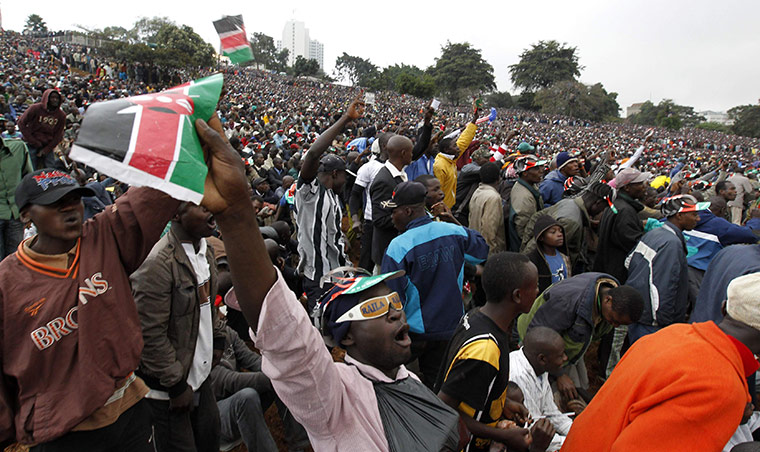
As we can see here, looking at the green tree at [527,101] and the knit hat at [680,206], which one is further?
the green tree at [527,101]

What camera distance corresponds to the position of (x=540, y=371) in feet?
8.30

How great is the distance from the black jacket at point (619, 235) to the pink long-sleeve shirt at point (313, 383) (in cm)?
397

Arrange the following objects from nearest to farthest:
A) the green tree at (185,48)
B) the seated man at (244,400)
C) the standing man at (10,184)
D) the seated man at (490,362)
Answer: the seated man at (490,362) < the seated man at (244,400) < the standing man at (10,184) < the green tree at (185,48)

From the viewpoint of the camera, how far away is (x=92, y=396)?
64.8 inches

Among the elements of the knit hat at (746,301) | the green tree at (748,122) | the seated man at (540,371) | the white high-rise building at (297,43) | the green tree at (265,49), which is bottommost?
the seated man at (540,371)

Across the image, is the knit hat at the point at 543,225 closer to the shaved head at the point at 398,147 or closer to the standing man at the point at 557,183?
the shaved head at the point at 398,147

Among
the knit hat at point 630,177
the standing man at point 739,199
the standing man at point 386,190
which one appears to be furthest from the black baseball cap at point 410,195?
the standing man at point 739,199

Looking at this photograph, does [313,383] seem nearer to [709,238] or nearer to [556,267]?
[556,267]

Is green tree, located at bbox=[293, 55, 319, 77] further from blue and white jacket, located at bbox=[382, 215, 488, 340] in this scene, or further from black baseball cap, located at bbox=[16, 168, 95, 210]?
black baseball cap, located at bbox=[16, 168, 95, 210]

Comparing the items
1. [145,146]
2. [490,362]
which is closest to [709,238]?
[490,362]

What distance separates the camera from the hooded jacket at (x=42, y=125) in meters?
4.16

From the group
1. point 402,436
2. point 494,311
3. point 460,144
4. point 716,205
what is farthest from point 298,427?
point 716,205

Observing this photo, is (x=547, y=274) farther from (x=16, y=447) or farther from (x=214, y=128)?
(x=16, y=447)

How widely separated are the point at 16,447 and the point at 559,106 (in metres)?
55.4
